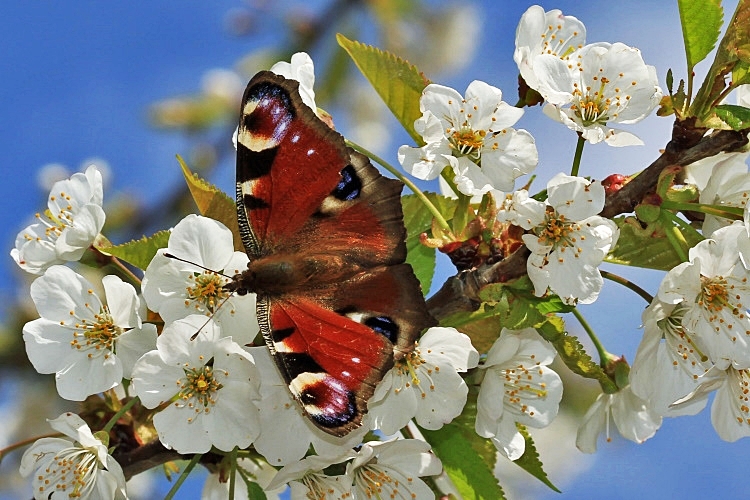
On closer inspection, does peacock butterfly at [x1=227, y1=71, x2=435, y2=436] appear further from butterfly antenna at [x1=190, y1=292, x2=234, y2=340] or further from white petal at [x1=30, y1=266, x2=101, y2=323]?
white petal at [x1=30, y1=266, x2=101, y2=323]

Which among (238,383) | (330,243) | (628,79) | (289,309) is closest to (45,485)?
(238,383)

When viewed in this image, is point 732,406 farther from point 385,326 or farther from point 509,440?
point 385,326

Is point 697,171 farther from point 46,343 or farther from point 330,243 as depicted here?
point 46,343

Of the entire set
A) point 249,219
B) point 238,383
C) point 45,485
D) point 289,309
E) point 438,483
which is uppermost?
point 249,219

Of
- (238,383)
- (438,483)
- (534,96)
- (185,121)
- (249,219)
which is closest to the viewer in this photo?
(238,383)

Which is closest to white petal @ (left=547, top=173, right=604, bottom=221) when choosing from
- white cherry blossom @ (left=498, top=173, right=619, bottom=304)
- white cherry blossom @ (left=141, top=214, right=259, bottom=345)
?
white cherry blossom @ (left=498, top=173, right=619, bottom=304)

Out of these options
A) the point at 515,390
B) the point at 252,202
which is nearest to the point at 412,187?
the point at 252,202
